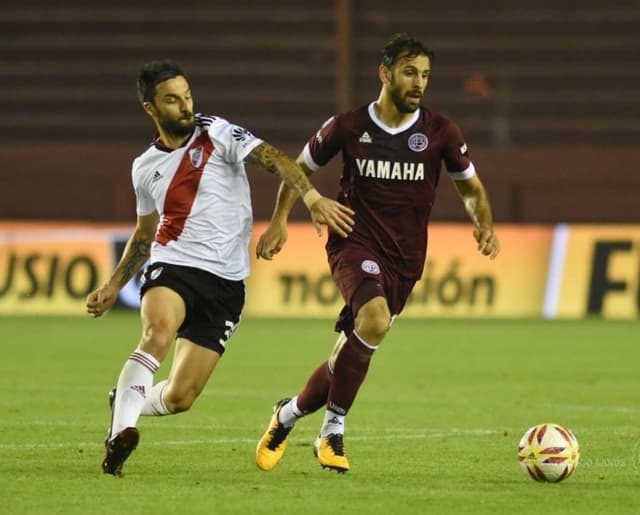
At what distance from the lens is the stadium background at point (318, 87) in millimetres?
23125

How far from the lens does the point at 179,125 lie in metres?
8.00

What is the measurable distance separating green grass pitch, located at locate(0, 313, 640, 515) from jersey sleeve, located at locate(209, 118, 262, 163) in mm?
1563

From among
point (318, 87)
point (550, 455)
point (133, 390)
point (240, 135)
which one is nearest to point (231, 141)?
point (240, 135)

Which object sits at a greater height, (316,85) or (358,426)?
(358,426)

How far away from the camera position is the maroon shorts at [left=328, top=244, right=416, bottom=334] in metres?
8.09

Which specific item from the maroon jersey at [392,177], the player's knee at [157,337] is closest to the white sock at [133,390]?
the player's knee at [157,337]

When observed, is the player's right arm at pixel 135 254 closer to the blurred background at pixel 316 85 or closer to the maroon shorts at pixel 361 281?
the maroon shorts at pixel 361 281

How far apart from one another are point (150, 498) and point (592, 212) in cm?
1706

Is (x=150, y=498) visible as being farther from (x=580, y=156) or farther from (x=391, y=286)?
(x=580, y=156)

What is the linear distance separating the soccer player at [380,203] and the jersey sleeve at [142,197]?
0.63m

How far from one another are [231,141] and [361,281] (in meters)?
0.96

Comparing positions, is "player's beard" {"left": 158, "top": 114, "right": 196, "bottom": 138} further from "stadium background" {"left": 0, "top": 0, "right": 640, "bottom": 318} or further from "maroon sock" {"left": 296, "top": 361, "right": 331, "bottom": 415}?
"stadium background" {"left": 0, "top": 0, "right": 640, "bottom": 318}

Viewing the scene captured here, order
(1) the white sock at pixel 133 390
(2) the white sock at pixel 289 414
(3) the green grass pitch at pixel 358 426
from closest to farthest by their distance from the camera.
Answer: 1. (3) the green grass pitch at pixel 358 426
2. (1) the white sock at pixel 133 390
3. (2) the white sock at pixel 289 414

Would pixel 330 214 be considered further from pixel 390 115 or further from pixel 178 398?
pixel 178 398
